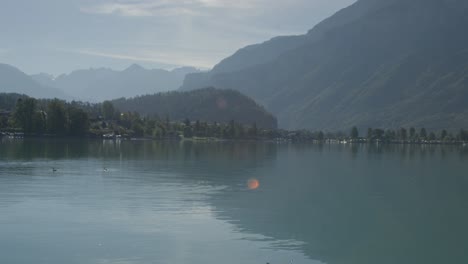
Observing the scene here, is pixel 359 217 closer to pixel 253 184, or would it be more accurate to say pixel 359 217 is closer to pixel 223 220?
pixel 223 220

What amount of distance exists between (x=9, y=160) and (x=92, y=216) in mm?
56966

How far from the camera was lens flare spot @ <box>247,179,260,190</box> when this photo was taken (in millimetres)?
69188

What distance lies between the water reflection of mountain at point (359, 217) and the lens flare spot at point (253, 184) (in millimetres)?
1019

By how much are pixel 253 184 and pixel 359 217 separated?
968 inches

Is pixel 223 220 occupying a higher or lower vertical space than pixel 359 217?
higher

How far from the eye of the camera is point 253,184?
7275 centimetres

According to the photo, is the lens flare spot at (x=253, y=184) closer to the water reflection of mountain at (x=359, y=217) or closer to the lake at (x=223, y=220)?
the lake at (x=223, y=220)

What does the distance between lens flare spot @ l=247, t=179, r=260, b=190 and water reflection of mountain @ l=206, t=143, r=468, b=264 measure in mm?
1019

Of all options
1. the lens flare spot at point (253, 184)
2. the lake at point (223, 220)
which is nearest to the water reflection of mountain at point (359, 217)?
the lake at point (223, 220)

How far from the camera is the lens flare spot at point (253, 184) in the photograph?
2724 inches

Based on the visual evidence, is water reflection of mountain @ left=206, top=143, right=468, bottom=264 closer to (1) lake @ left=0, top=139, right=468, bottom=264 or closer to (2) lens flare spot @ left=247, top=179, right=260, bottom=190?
(1) lake @ left=0, top=139, right=468, bottom=264

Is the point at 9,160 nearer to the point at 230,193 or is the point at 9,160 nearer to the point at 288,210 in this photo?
the point at 230,193

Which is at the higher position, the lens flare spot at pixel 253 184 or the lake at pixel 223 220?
the lens flare spot at pixel 253 184

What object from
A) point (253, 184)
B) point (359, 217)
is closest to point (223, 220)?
point (359, 217)
